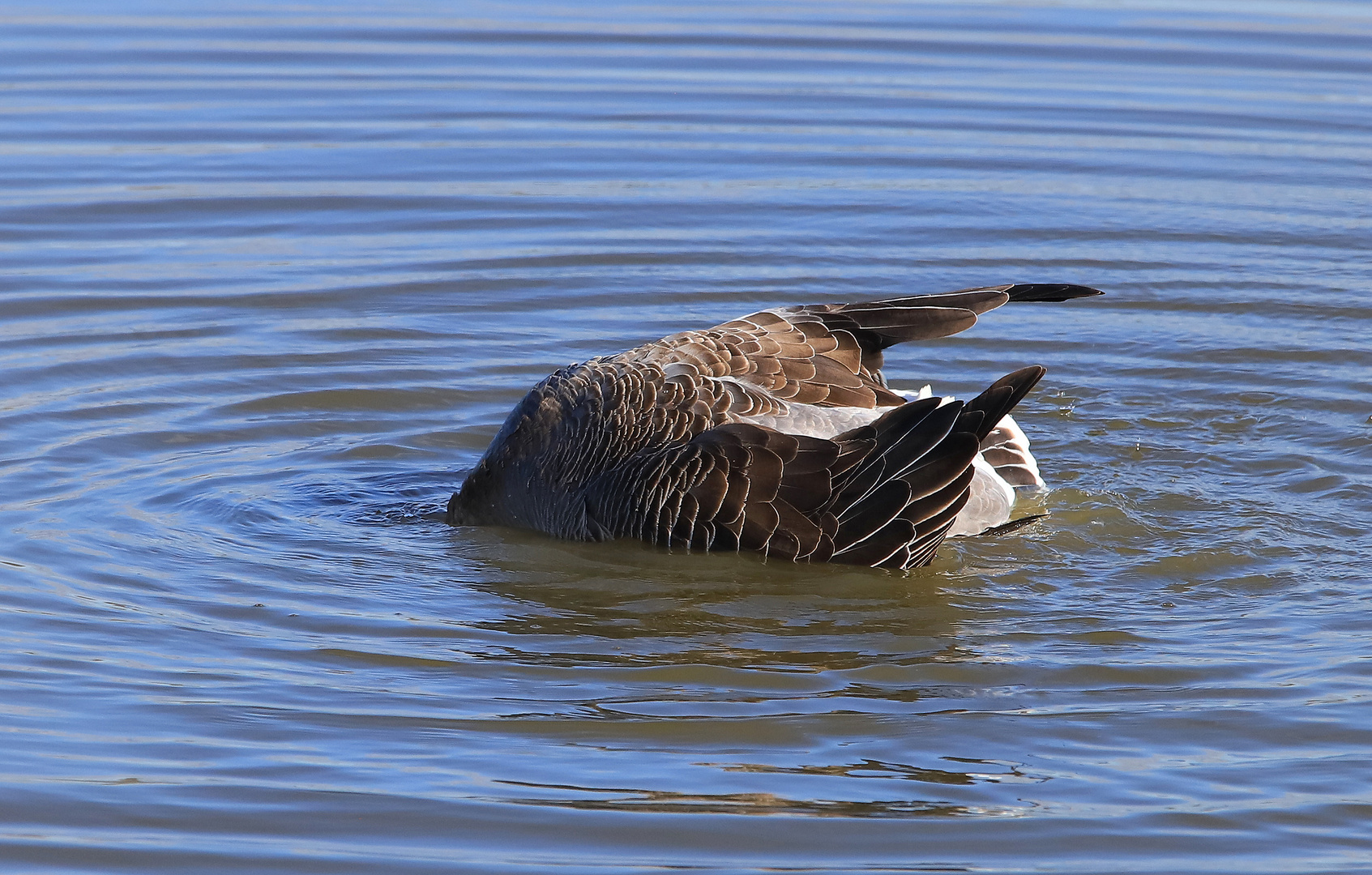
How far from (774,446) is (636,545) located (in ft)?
2.97

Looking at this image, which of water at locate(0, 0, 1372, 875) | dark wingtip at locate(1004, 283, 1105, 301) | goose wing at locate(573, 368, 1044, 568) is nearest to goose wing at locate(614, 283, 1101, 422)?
dark wingtip at locate(1004, 283, 1105, 301)

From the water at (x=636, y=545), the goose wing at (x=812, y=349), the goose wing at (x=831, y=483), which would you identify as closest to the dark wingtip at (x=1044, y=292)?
the goose wing at (x=812, y=349)

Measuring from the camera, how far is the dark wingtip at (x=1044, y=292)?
8.02 meters

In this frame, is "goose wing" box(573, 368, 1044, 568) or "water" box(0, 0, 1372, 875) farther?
"goose wing" box(573, 368, 1044, 568)

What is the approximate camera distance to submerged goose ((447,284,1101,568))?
7.61m

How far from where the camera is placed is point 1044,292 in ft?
26.7

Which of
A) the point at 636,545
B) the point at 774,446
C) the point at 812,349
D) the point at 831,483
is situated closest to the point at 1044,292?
the point at 812,349

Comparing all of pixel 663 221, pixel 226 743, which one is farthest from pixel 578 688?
pixel 663 221

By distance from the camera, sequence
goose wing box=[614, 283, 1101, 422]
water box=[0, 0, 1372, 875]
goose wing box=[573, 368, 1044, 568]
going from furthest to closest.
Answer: goose wing box=[614, 283, 1101, 422]
goose wing box=[573, 368, 1044, 568]
water box=[0, 0, 1372, 875]

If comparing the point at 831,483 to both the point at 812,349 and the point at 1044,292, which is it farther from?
the point at 1044,292

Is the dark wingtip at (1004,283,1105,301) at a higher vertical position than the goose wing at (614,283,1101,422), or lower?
higher

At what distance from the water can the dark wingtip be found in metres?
1.12

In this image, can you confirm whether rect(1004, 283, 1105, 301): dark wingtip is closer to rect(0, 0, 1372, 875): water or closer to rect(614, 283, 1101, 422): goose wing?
rect(614, 283, 1101, 422): goose wing

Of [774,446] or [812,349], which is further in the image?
[812,349]
